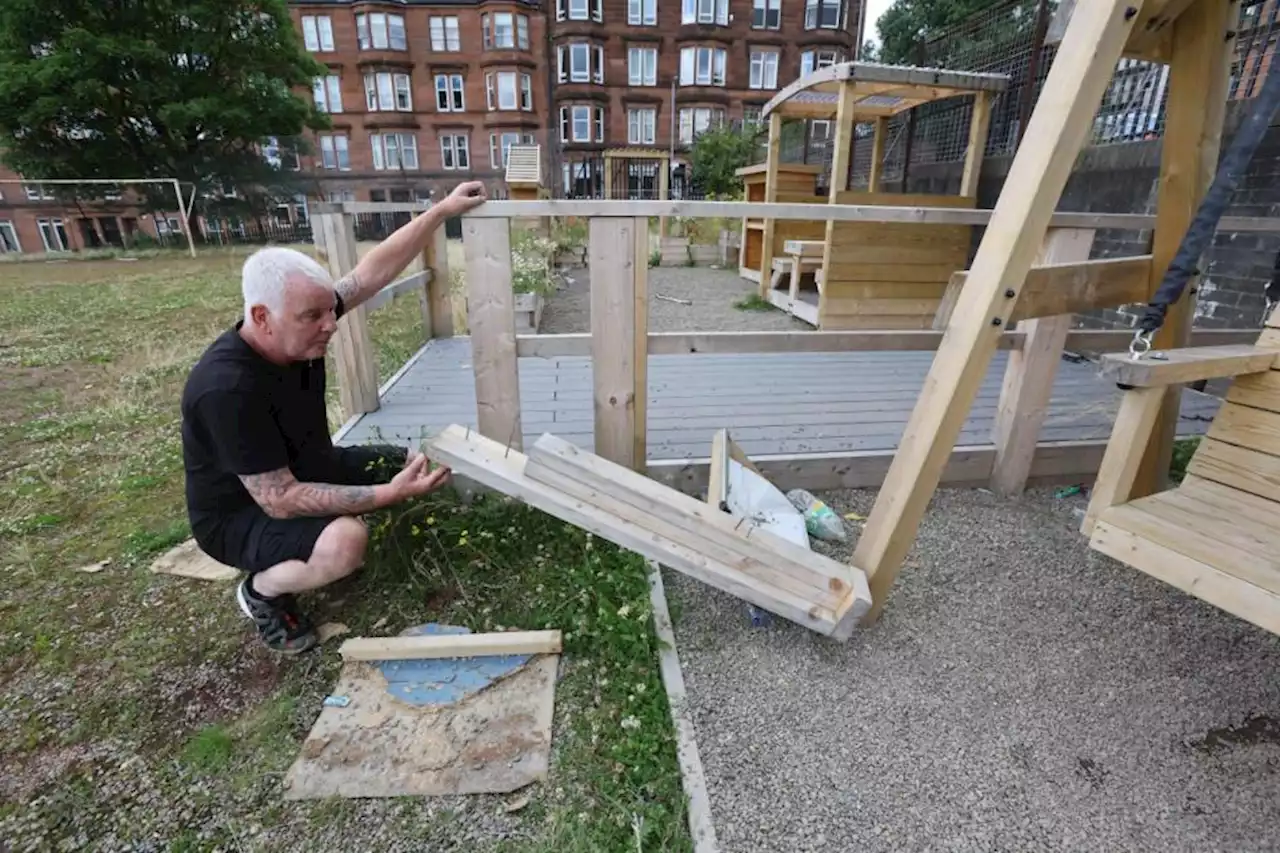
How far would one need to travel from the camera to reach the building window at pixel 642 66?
30059mm

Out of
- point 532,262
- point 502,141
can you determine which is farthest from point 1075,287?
point 502,141

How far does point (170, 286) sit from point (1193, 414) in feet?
44.0

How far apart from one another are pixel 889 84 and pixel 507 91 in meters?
29.4

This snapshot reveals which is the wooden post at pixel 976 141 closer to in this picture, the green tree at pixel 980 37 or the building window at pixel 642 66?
the green tree at pixel 980 37

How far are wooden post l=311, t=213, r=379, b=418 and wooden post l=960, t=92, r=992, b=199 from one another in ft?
17.6

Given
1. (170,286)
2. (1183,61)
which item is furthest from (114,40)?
(1183,61)

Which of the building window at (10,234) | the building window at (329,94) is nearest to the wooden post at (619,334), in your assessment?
the building window at (10,234)

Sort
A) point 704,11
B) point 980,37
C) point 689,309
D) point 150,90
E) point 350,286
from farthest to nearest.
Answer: point 704,11 < point 150,90 < point 689,309 < point 980,37 < point 350,286

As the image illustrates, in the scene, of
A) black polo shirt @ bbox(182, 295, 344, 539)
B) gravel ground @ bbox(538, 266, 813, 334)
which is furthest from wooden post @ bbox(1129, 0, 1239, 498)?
gravel ground @ bbox(538, 266, 813, 334)

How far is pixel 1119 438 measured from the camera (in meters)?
1.68

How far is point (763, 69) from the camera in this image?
30.3 metres

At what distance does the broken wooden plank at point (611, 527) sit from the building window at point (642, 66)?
107ft

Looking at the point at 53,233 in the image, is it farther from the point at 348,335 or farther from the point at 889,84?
the point at 889,84

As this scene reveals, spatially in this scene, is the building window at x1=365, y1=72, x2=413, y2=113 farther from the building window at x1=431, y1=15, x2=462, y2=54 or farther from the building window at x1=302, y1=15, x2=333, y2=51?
the building window at x1=302, y1=15, x2=333, y2=51
